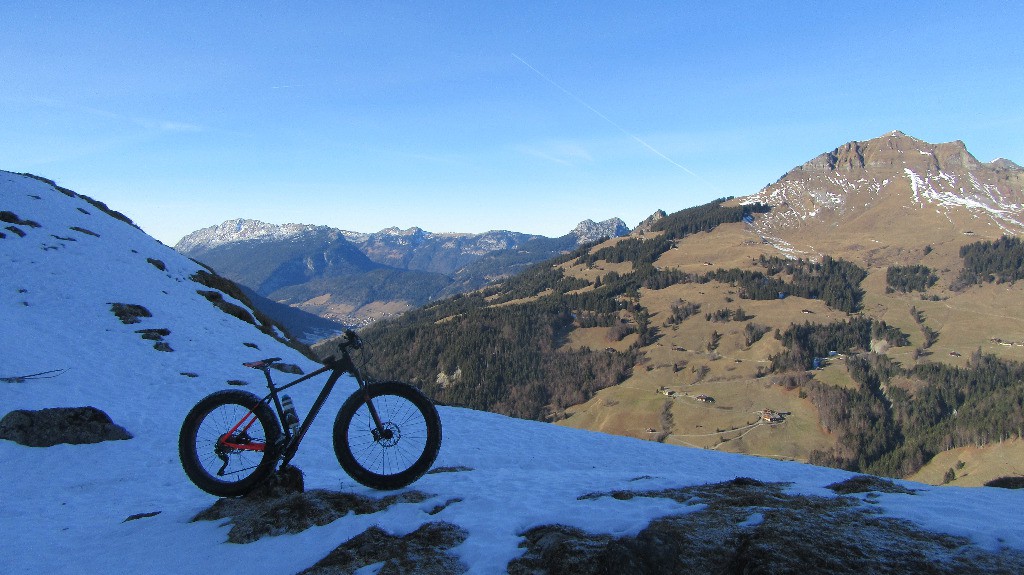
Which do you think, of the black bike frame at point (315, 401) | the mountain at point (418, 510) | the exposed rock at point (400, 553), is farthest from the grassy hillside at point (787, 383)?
the exposed rock at point (400, 553)

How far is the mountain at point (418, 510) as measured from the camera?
5.12 meters

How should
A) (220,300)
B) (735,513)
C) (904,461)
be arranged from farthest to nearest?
(904,461) < (220,300) < (735,513)

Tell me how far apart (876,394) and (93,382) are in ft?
610

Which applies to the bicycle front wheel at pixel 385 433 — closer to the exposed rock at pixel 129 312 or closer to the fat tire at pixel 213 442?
the fat tire at pixel 213 442

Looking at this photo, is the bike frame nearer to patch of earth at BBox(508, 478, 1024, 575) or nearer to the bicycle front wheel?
the bicycle front wheel

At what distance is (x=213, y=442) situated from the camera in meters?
8.40

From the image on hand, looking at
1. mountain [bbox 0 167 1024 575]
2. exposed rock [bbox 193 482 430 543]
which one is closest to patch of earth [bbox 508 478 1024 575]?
mountain [bbox 0 167 1024 575]

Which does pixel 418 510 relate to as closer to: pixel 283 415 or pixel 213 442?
pixel 283 415

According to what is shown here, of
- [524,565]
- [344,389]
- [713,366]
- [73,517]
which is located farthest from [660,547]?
[713,366]

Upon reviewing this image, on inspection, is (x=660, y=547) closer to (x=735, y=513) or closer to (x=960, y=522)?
(x=735, y=513)

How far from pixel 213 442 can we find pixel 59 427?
26.1 ft

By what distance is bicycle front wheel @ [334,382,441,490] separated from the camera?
8.27m

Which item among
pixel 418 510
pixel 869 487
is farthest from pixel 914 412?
pixel 418 510

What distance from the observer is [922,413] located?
141m
